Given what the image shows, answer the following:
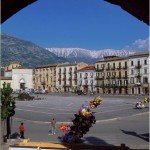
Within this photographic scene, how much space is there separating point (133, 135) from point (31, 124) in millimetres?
10306

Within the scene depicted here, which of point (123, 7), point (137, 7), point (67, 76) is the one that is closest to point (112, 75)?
point (67, 76)

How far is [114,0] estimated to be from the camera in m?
2.45

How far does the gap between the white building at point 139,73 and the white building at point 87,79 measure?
16.3m

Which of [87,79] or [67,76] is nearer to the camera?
[87,79]

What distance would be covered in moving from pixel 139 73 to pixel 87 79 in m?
22.5

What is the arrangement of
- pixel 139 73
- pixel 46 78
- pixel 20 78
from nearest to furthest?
1. pixel 139 73
2. pixel 20 78
3. pixel 46 78

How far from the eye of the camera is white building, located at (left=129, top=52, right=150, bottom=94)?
8794 centimetres

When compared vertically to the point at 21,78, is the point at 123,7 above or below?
below

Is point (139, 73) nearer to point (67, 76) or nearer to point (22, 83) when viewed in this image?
point (67, 76)

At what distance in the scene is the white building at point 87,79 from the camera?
351 feet

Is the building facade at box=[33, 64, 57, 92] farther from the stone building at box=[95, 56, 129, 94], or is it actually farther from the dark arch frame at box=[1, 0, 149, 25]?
the dark arch frame at box=[1, 0, 149, 25]

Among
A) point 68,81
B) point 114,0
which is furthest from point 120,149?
point 68,81

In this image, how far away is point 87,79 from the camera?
358ft

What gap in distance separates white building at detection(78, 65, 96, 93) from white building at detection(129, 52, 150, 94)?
16.3 metres
